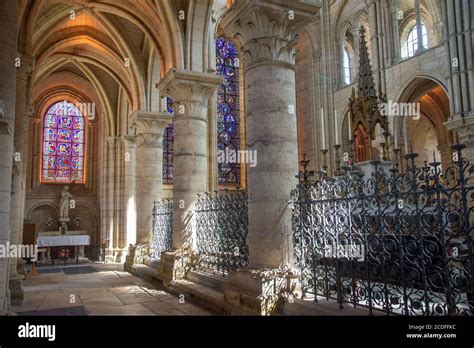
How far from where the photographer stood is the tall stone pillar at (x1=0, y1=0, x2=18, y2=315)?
15.7ft

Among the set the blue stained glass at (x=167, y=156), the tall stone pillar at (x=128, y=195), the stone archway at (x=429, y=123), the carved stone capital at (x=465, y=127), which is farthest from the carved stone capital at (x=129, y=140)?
the carved stone capital at (x=465, y=127)

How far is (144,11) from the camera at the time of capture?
1051cm

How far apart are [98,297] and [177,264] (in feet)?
5.17

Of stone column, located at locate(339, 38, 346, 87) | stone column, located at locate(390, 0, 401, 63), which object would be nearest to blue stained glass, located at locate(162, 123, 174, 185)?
stone column, located at locate(339, 38, 346, 87)

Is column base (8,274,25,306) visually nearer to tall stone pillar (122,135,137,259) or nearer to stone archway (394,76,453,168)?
tall stone pillar (122,135,137,259)

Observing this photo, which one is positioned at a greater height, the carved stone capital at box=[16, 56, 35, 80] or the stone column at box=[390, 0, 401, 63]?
the stone column at box=[390, 0, 401, 63]

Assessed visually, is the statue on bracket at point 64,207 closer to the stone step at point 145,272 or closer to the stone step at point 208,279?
the stone step at point 145,272

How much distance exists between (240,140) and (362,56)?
8.33 meters

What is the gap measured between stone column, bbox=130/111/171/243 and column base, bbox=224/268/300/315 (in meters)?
7.08

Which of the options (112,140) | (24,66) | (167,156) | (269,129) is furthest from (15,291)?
(167,156)

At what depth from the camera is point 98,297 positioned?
755 cm

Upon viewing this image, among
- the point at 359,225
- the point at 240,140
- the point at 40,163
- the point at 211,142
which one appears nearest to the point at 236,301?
the point at 359,225
